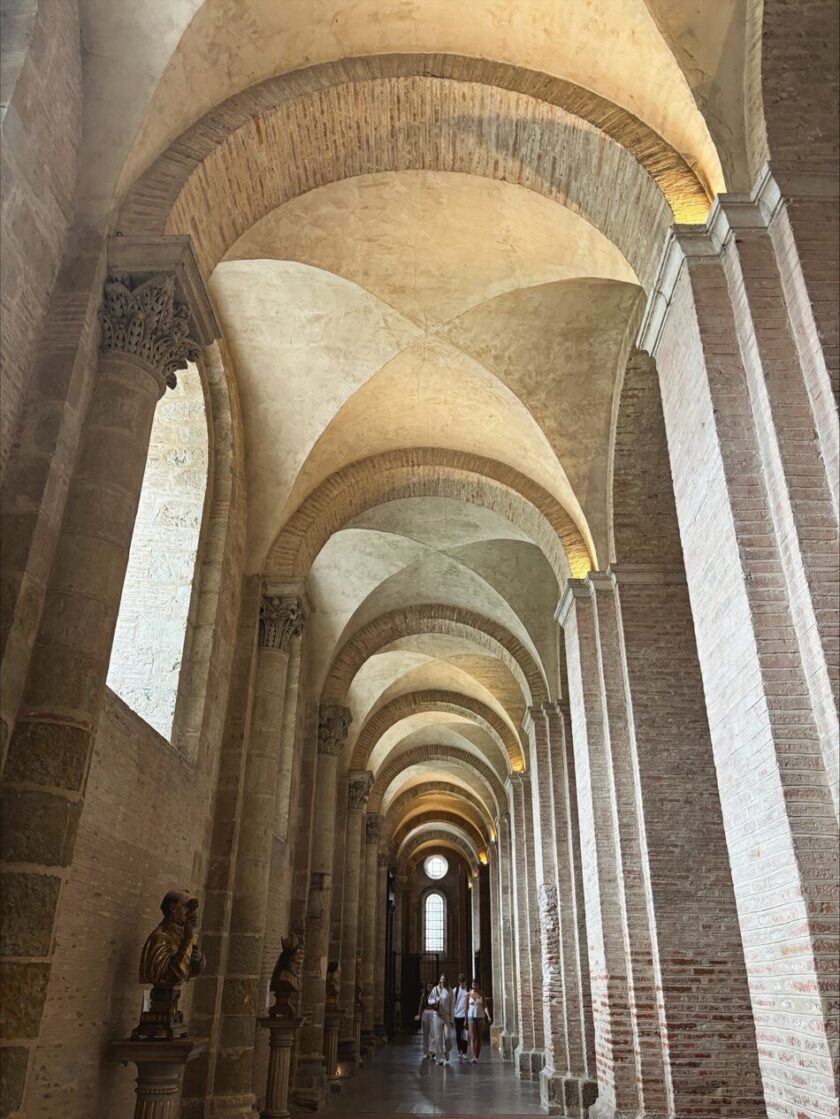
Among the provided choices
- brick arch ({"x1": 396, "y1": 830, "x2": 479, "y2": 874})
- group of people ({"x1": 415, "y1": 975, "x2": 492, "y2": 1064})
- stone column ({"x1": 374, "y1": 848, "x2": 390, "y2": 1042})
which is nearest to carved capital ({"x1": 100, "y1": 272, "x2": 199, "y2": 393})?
group of people ({"x1": 415, "y1": 975, "x2": 492, "y2": 1064})

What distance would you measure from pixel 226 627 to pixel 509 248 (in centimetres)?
463

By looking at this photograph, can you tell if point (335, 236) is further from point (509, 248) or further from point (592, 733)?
point (592, 733)

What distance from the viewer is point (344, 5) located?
20.9 ft

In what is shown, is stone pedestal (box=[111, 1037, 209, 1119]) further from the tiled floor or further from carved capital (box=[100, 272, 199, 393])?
the tiled floor

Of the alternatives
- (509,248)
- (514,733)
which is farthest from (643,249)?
(514,733)

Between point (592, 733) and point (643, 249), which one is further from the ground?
point (643, 249)

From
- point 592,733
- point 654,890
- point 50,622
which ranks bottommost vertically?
point 654,890

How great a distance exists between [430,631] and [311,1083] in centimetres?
726

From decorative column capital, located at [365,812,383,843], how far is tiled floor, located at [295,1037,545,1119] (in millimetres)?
5276

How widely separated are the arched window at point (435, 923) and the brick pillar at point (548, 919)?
28594mm

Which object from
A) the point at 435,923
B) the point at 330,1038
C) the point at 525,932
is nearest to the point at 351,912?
the point at 525,932

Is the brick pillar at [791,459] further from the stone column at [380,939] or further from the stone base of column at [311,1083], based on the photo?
the stone column at [380,939]

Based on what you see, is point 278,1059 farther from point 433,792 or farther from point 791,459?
point 433,792

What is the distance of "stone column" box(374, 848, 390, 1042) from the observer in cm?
2422
